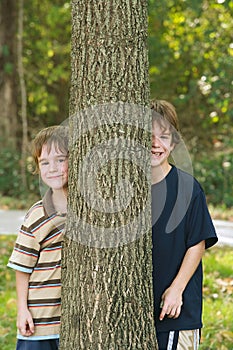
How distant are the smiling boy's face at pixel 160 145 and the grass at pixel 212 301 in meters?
1.76

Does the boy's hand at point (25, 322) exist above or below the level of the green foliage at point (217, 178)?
above

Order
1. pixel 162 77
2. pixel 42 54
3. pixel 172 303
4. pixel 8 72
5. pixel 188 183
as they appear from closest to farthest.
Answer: pixel 172 303 < pixel 188 183 < pixel 8 72 < pixel 162 77 < pixel 42 54

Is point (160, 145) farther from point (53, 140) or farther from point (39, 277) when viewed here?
point (39, 277)

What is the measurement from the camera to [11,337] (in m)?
4.60

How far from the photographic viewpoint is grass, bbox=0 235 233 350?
176 inches

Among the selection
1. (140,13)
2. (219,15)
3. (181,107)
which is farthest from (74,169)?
(181,107)

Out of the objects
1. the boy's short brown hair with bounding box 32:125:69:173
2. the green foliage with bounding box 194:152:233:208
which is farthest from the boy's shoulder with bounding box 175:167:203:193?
the green foliage with bounding box 194:152:233:208

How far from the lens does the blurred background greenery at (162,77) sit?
11211mm

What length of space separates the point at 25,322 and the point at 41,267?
10.3 inches

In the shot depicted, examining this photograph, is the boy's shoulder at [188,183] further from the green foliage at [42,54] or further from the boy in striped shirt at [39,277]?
the green foliage at [42,54]

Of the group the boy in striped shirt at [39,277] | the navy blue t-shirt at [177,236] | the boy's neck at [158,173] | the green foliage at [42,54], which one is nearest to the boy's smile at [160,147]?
the boy's neck at [158,173]

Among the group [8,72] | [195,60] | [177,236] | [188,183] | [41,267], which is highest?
[195,60]

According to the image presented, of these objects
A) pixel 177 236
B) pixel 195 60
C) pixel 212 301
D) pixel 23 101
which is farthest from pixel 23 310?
pixel 195 60

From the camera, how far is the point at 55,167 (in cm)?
319
